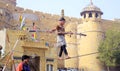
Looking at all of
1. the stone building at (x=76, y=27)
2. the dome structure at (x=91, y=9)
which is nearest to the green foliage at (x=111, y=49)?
the stone building at (x=76, y=27)

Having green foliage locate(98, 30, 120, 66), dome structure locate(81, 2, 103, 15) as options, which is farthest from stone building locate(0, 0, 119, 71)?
green foliage locate(98, 30, 120, 66)

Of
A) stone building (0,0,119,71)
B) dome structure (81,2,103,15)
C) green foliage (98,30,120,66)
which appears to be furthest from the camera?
dome structure (81,2,103,15)

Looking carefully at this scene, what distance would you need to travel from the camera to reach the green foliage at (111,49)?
29.9 m

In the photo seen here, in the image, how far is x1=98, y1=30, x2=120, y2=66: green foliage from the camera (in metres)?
29.9

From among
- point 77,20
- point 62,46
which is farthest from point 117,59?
point 62,46

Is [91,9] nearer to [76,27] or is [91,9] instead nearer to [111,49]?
[76,27]

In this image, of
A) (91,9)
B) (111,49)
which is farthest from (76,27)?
(111,49)

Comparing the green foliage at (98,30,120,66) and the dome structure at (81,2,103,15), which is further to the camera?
the dome structure at (81,2,103,15)

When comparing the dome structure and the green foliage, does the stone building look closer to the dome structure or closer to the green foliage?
the dome structure

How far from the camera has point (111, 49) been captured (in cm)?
2902

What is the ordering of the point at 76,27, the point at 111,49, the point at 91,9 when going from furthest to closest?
1. the point at 76,27
2. the point at 91,9
3. the point at 111,49

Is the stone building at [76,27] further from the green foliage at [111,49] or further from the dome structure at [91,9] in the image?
the green foliage at [111,49]

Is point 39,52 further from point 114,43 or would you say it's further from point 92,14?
point 92,14

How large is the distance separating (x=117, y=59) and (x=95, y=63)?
2511 mm
